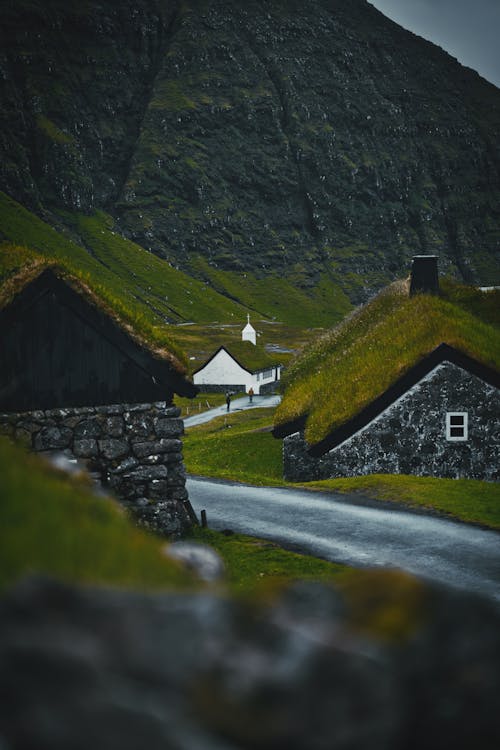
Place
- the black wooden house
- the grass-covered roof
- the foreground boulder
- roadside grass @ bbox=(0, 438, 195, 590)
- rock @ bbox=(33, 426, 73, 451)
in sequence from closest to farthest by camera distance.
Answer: the foreground boulder
roadside grass @ bbox=(0, 438, 195, 590)
the black wooden house
rock @ bbox=(33, 426, 73, 451)
the grass-covered roof

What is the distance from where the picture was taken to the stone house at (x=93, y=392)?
515 inches

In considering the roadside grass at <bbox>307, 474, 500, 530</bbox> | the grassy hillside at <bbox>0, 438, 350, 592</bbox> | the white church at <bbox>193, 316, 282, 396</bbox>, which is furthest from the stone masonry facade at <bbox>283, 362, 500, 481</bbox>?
the white church at <bbox>193, 316, 282, 396</bbox>

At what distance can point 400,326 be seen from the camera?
89.1ft

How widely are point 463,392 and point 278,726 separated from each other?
73.0 feet

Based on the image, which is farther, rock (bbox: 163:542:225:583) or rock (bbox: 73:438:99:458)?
rock (bbox: 73:438:99:458)

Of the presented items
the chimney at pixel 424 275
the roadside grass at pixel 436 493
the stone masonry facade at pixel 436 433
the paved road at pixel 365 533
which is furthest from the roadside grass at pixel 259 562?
the chimney at pixel 424 275

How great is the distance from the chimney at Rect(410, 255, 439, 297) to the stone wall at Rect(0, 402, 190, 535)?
18.3 m

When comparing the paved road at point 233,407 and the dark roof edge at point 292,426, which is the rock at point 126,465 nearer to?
the dark roof edge at point 292,426

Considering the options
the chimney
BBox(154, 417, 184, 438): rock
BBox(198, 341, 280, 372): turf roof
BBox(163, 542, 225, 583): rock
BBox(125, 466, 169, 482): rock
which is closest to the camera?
BBox(163, 542, 225, 583): rock

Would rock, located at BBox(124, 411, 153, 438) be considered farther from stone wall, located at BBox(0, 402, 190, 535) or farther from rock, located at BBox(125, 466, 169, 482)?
rock, located at BBox(125, 466, 169, 482)

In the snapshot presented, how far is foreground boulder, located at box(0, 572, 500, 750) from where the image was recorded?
7.92 ft

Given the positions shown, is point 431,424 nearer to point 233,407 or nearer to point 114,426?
Answer: point 114,426

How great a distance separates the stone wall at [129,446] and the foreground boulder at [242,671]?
10.8 metres

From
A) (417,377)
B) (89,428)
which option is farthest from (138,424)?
(417,377)
